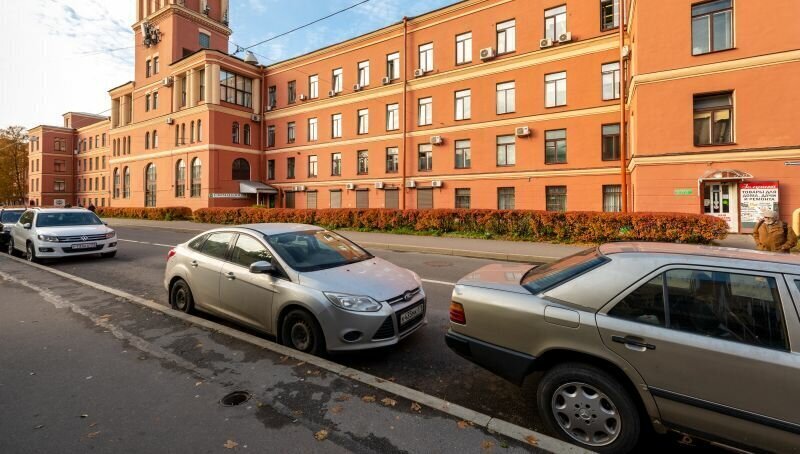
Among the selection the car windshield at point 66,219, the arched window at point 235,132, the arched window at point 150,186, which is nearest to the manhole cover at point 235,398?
the car windshield at point 66,219

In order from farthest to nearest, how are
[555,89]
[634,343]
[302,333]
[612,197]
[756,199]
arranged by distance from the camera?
[555,89]
[612,197]
[756,199]
[302,333]
[634,343]

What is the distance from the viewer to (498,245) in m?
13.6

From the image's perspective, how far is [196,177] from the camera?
3262 centimetres

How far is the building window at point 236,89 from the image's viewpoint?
32.4 meters

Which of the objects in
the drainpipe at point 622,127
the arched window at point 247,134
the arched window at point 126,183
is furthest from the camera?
the arched window at point 126,183

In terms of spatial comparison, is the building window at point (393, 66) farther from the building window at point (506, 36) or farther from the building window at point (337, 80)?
the building window at point (506, 36)


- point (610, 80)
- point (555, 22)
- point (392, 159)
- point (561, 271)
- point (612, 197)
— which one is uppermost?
point (555, 22)

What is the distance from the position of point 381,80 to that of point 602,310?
28.1m

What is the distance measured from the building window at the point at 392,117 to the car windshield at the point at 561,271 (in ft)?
81.9

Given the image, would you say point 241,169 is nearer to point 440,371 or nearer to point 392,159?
point 392,159

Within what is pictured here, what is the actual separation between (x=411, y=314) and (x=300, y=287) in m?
1.32

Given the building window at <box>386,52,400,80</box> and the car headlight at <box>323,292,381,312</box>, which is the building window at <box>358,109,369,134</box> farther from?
the car headlight at <box>323,292,381,312</box>

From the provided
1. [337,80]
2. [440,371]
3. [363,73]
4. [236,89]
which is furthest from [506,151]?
[236,89]

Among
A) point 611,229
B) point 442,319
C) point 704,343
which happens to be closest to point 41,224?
point 442,319
